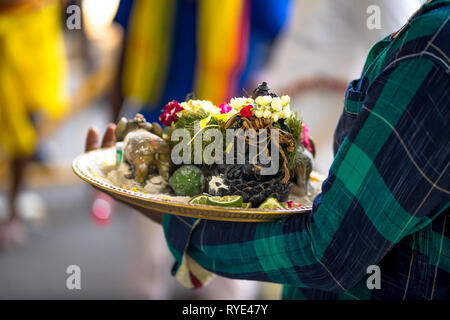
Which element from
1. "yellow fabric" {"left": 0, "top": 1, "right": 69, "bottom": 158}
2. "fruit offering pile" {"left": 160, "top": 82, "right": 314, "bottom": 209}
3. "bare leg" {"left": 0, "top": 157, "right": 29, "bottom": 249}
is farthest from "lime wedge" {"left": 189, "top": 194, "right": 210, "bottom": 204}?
"bare leg" {"left": 0, "top": 157, "right": 29, "bottom": 249}

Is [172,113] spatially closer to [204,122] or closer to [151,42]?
[204,122]

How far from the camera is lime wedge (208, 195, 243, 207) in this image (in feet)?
2.30

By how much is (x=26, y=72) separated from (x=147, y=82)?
2.00ft

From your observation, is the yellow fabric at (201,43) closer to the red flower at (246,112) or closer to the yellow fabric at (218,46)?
the yellow fabric at (218,46)

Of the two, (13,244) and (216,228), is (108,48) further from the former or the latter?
(216,228)

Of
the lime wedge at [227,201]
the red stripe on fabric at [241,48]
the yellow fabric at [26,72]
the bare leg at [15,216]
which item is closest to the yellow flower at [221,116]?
the lime wedge at [227,201]

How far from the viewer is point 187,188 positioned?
750 millimetres

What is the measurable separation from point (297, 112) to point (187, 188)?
0.71 ft

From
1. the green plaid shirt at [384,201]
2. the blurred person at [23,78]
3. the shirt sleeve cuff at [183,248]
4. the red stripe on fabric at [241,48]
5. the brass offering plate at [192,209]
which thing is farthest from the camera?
the blurred person at [23,78]

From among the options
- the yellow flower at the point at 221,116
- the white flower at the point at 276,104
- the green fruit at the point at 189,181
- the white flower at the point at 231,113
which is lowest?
the green fruit at the point at 189,181

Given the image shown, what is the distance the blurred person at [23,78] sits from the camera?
88.7 inches

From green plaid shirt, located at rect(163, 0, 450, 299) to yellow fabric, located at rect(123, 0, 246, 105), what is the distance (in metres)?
1.39

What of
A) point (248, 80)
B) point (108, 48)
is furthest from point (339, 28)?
point (108, 48)

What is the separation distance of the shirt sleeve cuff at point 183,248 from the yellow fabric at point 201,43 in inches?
49.6
